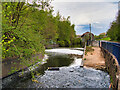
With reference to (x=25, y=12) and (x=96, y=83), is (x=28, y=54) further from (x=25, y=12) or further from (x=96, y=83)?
(x=96, y=83)

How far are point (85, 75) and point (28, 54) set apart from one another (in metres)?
6.47

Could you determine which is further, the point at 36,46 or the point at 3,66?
the point at 3,66

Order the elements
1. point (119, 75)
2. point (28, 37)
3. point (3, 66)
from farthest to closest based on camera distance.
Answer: point (3, 66), point (28, 37), point (119, 75)

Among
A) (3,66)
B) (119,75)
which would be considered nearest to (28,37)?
(3,66)

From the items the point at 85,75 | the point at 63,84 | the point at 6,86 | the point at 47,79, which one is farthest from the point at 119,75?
the point at 6,86

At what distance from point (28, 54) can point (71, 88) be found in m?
4.38

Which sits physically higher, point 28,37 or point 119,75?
point 28,37

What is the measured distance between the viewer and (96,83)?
432 inches

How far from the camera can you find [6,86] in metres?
10.4

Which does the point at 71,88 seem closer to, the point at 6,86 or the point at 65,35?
the point at 6,86

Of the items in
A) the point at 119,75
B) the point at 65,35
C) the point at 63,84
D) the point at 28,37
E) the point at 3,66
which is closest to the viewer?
the point at 119,75

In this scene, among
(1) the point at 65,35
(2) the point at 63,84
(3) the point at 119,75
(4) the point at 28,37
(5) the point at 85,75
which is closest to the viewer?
(3) the point at 119,75

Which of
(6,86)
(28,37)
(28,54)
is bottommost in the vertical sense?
(6,86)

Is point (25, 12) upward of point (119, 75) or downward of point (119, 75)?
upward
